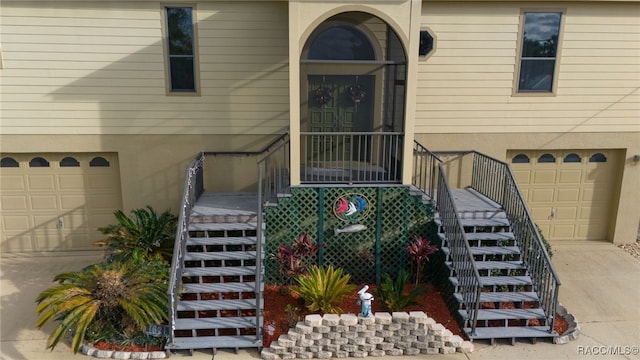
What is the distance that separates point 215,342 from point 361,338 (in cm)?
202

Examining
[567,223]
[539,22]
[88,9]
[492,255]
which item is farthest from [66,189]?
[567,223]

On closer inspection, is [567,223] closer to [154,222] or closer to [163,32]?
[154,222]

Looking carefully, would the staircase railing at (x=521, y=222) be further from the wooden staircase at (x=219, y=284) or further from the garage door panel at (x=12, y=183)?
the garage door panel at (x=12, y=183)

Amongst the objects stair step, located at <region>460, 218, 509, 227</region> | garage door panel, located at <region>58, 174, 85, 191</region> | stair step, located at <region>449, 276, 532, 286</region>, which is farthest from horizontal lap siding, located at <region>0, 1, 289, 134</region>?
stair step, located at <region>449, 276, 532, 286</region>

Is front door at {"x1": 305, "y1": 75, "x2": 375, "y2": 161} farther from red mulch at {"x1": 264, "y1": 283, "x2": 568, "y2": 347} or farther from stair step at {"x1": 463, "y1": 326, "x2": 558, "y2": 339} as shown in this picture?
stair step at {"x1": 463, "y1": 326, "x2": 558, "y2": 339}

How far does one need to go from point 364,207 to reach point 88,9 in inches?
250

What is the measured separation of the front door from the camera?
9.61 m

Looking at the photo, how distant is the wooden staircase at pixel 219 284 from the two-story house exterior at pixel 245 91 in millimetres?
1822

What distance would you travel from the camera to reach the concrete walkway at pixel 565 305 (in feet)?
21.6

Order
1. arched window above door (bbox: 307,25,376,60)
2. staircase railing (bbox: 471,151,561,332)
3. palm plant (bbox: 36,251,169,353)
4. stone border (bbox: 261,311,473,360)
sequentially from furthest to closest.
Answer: arched window above door (bbox: 307,25,376,60)
staircase railing (bbox: 471,151,561,332)
stone border (bbox: 261,311,473,360)
palm plant (bbox: 36,251,169,353)

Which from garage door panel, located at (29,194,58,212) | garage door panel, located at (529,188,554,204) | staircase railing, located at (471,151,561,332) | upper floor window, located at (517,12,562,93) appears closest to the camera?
staircase railing, located at (471,151,561,332)

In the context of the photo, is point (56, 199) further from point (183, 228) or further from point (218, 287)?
point (218, 287)

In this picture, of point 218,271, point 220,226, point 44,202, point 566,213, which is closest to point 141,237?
point 220,226

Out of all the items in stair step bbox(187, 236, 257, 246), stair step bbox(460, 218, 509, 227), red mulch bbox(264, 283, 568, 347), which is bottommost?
red mulch bbox(264, 283, 568, 347)
